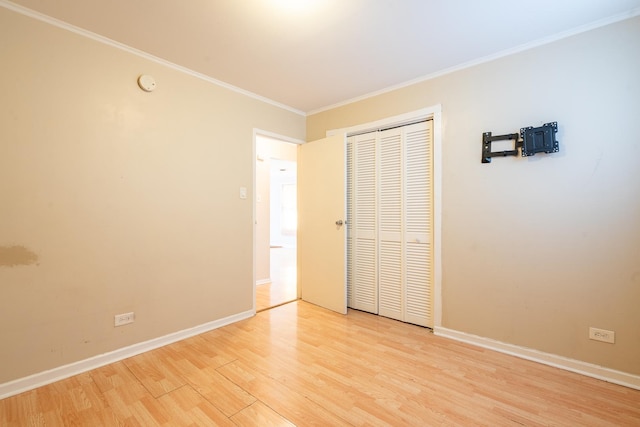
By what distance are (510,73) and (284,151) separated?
358 cm

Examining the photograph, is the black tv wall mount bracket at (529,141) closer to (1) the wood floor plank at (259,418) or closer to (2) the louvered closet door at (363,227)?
(2) the louvered closet door at (363,227)

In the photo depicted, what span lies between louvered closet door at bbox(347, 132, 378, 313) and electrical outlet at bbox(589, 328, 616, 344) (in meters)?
1.76

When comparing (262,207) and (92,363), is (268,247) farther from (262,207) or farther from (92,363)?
(92,363)

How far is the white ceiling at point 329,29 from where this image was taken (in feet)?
5.87

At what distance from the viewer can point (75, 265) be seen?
6.63 feet

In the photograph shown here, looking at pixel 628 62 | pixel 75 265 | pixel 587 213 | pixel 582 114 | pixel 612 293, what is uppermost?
pixel 628 62

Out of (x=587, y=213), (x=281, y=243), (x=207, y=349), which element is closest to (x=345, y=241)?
(x=207, y=349)

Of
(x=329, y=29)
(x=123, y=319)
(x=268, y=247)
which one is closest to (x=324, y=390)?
(x=123, y=319)

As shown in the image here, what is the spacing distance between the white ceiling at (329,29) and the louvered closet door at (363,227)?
854 millimetres

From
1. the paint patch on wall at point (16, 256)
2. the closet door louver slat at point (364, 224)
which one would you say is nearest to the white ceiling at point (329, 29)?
the closet door louver slat at point (364, 224)

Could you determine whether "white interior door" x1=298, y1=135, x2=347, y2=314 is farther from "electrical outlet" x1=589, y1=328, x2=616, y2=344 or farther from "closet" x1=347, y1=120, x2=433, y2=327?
"electrical outlet" x1=589, y1=328, x2=616, y2=344

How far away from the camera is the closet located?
281 centimetres

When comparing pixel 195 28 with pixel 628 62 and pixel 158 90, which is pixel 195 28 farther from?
pixel 628 62

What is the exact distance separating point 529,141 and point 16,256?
12.2 feet
